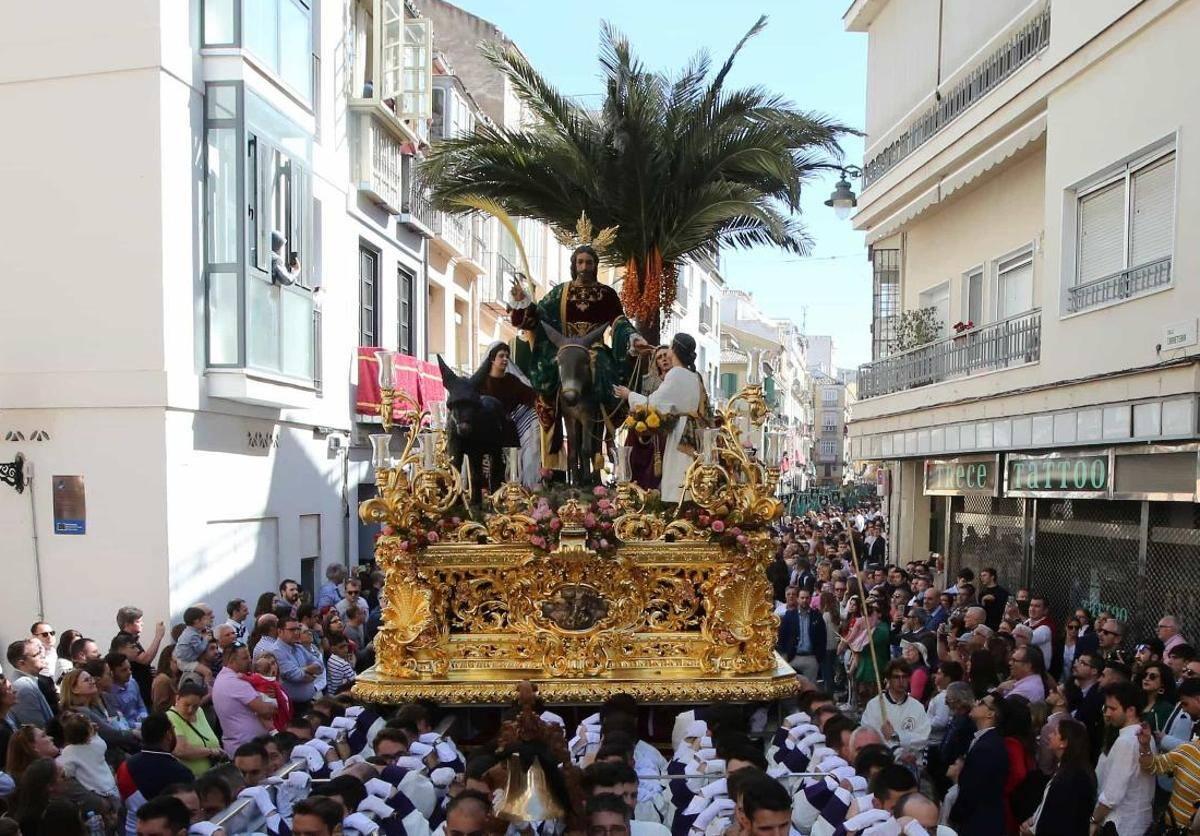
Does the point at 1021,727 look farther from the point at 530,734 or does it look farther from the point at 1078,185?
the point at 1078,185

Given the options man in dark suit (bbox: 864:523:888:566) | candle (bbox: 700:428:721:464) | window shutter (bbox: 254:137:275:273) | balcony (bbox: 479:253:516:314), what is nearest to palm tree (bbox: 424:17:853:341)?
window shutter (bbox: 254:137:275:273)

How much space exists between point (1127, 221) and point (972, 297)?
247 inches

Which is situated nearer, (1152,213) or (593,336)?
(593,336)

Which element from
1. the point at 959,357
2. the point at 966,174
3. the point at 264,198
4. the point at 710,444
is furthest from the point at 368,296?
the point at 710,444

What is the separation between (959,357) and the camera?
17.2 meters

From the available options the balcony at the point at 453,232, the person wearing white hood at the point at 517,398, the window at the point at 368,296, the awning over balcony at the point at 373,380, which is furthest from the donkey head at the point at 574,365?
the balcony at the point at 453,232

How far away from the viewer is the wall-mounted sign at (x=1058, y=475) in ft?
42.0

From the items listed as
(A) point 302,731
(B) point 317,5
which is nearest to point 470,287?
(B) point 317,5

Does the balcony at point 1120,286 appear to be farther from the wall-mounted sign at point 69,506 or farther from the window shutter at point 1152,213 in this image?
the wall-mounted sign at point 69,506

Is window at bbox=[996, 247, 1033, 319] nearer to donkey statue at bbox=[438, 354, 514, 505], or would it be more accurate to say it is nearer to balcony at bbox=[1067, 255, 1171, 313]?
balcony at bbox=[1067, 255, 1171, 313]

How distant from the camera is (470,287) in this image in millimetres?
26453

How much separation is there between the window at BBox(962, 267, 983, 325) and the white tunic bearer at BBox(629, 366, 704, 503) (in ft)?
35.7

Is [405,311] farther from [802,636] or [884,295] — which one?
[802,636]

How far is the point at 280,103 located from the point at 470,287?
12.1 meters
